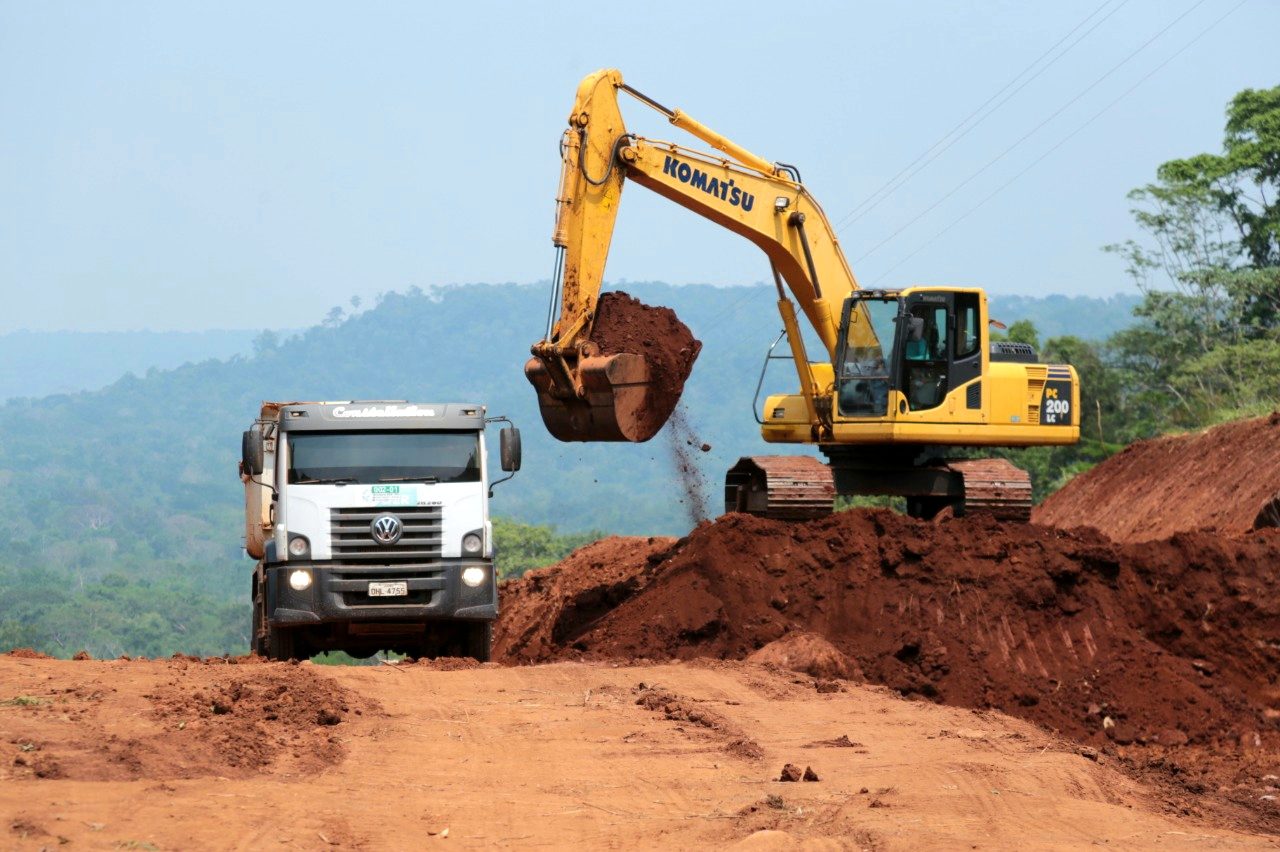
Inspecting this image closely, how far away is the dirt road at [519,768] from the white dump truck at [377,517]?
1.81 m

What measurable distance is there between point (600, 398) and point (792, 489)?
3058mm

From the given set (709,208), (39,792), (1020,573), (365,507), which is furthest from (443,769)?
(709,208)

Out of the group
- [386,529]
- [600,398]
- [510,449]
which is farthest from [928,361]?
[386,529]

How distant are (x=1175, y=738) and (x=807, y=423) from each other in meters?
7.37

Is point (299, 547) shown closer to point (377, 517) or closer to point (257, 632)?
point (377, 517)

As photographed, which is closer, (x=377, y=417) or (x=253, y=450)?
(x=253, y=450)

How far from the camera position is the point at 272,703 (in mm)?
12352

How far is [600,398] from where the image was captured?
17.9 m

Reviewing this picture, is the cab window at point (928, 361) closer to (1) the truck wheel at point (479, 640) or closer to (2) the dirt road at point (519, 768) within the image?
(1) the truck wheel at point (479, 640)

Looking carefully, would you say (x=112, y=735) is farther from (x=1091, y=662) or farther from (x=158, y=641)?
(x=158, y=641)

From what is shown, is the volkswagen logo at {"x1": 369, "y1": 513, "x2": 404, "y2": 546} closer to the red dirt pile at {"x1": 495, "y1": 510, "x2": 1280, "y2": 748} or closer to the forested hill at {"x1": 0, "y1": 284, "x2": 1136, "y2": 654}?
the red dirt pile at {"x1": 495, "y1": 510, "x2": 1280, "y2": 748}

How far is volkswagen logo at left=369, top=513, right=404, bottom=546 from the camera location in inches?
659

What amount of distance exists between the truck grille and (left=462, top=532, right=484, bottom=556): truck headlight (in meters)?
0.26

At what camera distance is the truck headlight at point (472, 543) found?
55.7ft
